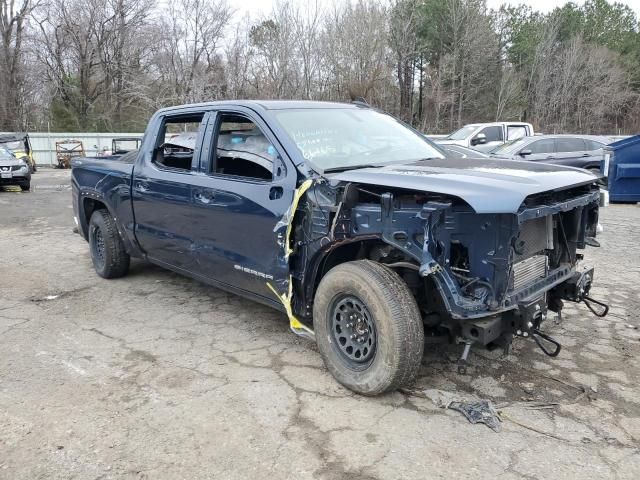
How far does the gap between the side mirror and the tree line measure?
16.4 meters

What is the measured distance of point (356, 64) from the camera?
102 ft

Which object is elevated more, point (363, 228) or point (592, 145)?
point (592, 145)

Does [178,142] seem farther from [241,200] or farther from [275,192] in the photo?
[275,192]

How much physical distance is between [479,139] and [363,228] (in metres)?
12.7

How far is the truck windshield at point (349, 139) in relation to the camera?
3.72 metres

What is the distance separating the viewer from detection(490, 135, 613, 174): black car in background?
12.8 m

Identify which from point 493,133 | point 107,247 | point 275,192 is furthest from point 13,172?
point 275,192

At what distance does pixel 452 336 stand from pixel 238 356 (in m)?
1.57

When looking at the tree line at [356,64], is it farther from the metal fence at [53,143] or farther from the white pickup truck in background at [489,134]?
the white pickup truck in background at [489,134]

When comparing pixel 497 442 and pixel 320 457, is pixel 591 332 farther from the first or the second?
pixel 320 457

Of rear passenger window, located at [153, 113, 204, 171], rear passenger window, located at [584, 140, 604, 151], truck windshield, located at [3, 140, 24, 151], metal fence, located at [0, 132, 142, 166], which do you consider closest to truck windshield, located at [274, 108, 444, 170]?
rear passenger window, located at [153, 113, 204, 171]

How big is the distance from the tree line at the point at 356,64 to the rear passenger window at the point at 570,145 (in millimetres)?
18540

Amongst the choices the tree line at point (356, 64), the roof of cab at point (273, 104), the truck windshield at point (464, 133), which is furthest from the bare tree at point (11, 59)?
the roof of cab at point (273, 104)

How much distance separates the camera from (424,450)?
2.72 m
